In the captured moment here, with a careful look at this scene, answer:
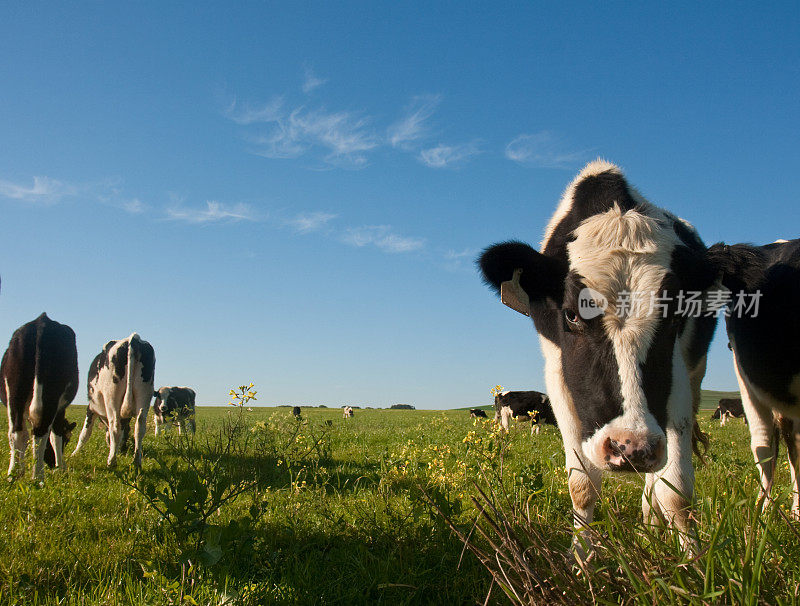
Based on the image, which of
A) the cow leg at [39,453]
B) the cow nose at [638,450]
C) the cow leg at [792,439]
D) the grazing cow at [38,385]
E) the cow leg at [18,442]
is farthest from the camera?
the grazing cow at [38,385]

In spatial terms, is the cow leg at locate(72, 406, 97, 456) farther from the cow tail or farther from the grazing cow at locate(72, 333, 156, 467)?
the cow tail

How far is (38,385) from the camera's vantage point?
8.77 meters

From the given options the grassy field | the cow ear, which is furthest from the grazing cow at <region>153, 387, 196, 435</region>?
the cow ear

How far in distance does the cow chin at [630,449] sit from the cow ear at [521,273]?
4.29 ft

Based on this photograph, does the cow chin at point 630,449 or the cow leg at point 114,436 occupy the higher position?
the cow chin at point 630,449

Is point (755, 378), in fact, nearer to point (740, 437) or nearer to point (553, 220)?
point (553, 220)

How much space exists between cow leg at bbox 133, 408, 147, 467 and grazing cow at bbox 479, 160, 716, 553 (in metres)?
8.39

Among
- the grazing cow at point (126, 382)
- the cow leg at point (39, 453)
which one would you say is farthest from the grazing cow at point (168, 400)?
the cow leg at point (39, 453)

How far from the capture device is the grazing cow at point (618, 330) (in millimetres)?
3436

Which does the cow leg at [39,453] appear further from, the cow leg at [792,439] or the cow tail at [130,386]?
the cow leg at [792,439]

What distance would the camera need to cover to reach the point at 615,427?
329cm

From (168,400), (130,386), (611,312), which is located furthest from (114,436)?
(168,400)

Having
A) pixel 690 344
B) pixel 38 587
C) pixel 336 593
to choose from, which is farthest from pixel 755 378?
pixel 38 587

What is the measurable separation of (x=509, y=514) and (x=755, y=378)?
405 centimetres
